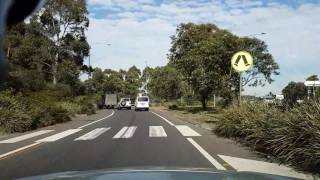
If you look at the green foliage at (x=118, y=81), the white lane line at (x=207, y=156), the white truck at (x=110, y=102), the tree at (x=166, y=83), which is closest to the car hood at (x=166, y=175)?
the white lane line at (x=207, y=156)

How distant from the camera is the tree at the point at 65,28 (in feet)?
213

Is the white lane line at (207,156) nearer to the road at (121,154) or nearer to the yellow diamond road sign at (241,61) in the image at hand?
the road at (121,154)

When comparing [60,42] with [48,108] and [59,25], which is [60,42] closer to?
[59,25]

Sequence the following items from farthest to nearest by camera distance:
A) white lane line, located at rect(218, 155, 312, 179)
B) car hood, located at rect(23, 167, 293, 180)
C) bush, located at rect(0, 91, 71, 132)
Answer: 1. bush, located at rect(0, 91, 71, 132)
2. white lane line, located at rect(218, 155, 312, 179)
3. car hood, located at rect(23, 167, 293, 180)

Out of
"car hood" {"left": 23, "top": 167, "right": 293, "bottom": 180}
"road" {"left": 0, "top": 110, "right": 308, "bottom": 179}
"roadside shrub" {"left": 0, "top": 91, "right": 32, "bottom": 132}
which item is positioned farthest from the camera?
"roadside shrub" {"left": 0, "top": 91, "right": 32, "bottom": 132}

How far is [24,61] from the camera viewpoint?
64.7 m

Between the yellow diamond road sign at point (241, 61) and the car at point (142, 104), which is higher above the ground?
the yellow diamond road sign at point (241, 61)

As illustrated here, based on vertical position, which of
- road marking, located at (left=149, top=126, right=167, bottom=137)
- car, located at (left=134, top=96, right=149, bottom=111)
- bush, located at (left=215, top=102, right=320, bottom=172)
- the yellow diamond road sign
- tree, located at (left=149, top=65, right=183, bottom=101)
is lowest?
road marking, located at (left=149, top=126, right=167, bottom=137)

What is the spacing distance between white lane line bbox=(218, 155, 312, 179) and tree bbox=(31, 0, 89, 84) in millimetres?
52114

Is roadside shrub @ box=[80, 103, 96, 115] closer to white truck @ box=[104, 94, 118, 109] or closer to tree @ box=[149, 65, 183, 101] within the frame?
tree @ box=[149, 65, 183, 101]

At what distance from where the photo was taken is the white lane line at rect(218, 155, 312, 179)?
1196cm

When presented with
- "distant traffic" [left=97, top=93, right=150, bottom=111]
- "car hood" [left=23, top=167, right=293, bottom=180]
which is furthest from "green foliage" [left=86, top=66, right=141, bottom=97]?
"car hood" [left=23, top=167, right=293, bottom=180]

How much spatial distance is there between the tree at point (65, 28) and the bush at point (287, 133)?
156 ft

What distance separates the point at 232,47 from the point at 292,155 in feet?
95.3
